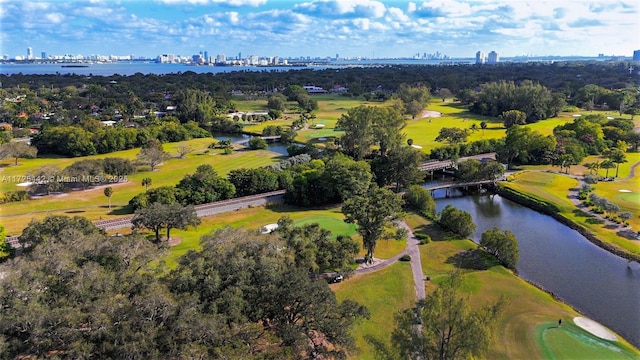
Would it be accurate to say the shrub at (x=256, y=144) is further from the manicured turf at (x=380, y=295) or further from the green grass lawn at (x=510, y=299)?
the manicured turf at (x=380, y=295)

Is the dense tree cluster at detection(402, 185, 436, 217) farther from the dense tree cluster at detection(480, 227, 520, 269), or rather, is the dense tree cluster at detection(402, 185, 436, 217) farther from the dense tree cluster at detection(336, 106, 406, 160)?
the dense tree cluster at detection(336, 106, 406, 160)

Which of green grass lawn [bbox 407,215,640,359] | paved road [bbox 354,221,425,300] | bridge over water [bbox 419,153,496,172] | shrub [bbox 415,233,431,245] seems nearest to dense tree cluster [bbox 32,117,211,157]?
bridge over water [bbox 419,153,496,172]

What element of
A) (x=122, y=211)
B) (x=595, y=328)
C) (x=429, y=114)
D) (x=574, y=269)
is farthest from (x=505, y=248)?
(x=429, y=114)

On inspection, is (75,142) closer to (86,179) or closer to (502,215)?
(86,179)

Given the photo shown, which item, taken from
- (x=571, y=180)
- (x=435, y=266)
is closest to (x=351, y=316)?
(x=435, y=266)

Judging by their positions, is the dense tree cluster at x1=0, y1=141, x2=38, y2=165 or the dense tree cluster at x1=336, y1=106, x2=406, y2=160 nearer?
the dense tree cluster at x1=0, y1=141, x2=38, y2=165

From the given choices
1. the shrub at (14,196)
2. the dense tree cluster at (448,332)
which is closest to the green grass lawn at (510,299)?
the dense tree cluster at (448,332)
